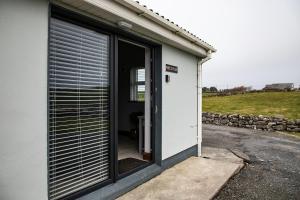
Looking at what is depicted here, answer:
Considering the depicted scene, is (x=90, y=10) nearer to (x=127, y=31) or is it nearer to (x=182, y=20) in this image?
(x=127, y=31)

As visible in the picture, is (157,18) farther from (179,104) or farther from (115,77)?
(179,104)

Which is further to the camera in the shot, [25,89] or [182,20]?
[182,20]

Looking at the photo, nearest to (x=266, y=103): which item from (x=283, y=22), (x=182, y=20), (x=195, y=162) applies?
(x=283, y=22)

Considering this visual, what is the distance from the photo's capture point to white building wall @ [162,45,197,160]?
17.0 ft

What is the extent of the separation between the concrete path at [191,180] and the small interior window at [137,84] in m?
3.47

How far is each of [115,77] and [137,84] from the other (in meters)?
4.90

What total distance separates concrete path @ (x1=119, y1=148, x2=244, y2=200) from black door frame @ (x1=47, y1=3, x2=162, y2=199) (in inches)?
16.4

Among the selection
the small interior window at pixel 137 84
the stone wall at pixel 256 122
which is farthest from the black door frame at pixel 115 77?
the stone wall at pixel 256 122

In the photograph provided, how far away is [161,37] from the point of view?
4664mm

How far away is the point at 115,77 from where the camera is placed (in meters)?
3.87

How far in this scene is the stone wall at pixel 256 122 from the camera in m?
12.6

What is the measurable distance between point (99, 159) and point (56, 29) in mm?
2014

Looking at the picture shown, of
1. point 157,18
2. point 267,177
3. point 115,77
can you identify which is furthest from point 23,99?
point 267,177

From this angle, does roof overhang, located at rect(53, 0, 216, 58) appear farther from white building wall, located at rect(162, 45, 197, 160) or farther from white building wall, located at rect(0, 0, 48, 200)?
white building wall, located at rect(0, 0, 48, 200)
